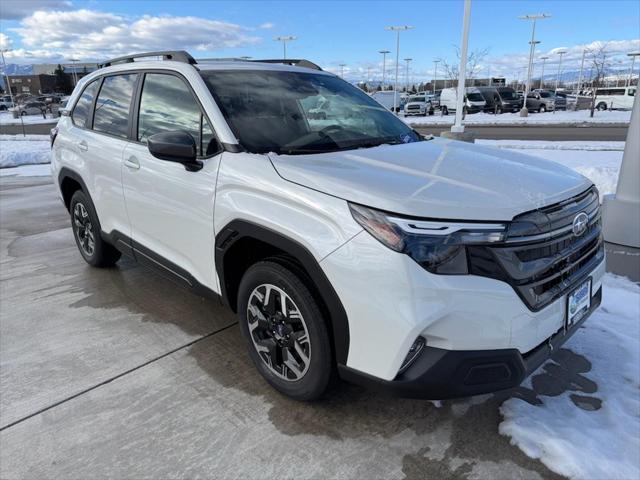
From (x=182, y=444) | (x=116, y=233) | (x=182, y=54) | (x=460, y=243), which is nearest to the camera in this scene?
(x=460, y=243)

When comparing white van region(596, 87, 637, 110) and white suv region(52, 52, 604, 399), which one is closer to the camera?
white suv region(52, 52, 604, 399)

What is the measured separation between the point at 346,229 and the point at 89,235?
354 cm

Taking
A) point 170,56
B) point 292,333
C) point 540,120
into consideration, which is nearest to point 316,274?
point 292,333

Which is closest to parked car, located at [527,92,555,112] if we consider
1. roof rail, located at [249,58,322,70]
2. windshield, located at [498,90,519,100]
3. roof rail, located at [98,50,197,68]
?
windshield, located at [498,90,519,100]

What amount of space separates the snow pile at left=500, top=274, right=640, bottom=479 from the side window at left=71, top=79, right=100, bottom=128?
412 cm

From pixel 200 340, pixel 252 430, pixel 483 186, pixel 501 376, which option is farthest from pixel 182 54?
pixel 501 376

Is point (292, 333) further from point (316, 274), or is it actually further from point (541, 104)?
point (541, 104)

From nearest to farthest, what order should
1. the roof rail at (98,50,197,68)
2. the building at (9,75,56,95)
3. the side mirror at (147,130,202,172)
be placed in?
1. the side mirror at (147,130,202,172)
2. the roof rail at (98,50,197,68)
3. the building at (9,75,56,95)

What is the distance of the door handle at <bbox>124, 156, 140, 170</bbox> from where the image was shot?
138 inches

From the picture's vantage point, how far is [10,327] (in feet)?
12.4

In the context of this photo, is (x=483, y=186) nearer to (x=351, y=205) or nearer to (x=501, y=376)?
(x=351, y=205)

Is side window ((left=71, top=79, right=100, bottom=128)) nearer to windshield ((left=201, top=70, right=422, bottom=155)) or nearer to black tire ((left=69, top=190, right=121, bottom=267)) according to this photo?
black tire ((left=69, top=190, right=121, bottom=267))

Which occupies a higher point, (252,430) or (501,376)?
(501,376)

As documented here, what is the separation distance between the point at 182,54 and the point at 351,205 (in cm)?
202
